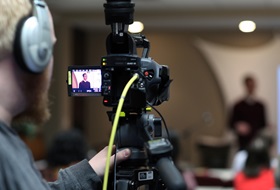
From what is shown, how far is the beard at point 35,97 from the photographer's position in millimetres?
1107

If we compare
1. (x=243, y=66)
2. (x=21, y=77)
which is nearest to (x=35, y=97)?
(x=21, y=77)

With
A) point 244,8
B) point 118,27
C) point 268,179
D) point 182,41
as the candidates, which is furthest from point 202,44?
point 118,27

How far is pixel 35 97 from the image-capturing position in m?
1.13

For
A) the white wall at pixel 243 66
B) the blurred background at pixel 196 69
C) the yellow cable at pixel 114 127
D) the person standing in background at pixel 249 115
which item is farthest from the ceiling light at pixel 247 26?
the yellow cable at pixel 114 127

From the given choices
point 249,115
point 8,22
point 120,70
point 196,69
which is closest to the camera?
point 8,22

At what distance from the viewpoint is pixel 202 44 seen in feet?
32.8

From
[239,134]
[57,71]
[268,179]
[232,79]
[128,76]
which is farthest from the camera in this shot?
[232,79]

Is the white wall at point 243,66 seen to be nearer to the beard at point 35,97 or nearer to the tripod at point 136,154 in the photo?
the tripod at point 136,154

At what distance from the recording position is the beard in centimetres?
111

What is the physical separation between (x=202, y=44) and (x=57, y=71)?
102 inches

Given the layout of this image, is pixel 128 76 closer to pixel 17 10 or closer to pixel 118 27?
pixel 118 27

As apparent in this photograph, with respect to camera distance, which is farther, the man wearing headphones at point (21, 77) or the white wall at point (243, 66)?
the white wall at point (243, 66)

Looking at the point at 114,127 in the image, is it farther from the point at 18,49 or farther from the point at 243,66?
the point at 243,66

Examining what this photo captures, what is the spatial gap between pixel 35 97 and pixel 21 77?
52 mm
